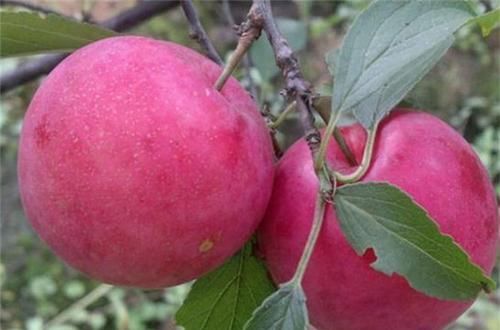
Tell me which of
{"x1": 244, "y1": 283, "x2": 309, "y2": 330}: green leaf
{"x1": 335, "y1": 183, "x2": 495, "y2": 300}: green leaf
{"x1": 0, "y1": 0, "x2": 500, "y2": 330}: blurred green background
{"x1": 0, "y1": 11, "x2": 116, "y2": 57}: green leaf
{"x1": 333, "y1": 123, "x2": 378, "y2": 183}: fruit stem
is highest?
{"x1": 0, "y1": 11, "x2": 116, "y2": 57}: green leaf

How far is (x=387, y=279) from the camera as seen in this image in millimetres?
591

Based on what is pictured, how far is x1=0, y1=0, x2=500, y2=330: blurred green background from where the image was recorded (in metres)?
A: 1.91

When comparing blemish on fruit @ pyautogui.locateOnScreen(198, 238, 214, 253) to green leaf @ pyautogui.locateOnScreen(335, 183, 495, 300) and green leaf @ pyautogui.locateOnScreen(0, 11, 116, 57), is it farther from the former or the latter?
green leaf @ pyautogui.locateOnScreen(0, 11, 116, 57)

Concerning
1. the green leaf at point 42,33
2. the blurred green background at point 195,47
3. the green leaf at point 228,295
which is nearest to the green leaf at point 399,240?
the green leaf at point 228,295

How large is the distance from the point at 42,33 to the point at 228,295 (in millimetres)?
230

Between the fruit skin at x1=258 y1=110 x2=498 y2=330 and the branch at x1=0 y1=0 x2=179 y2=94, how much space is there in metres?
0.59

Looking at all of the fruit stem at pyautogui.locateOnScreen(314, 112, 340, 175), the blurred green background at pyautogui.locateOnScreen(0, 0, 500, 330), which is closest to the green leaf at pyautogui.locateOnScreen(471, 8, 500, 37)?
the fruit stem at pyautogui.locateOnScreen(314, 112, 340, 175)

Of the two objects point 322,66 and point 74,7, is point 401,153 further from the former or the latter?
point 322,66

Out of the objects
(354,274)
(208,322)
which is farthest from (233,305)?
(354,274)

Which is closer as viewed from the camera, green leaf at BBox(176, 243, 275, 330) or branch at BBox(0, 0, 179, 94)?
green leaf at BBox(176, 243, 275, 330)

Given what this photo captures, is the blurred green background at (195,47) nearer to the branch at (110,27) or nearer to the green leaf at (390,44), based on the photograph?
the branch at (110,27)

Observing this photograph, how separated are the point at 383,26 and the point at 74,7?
1049 millimetres

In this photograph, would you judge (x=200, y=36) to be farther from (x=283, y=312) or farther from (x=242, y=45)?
(x=283, y=312)

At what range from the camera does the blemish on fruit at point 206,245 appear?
56 centimetres
